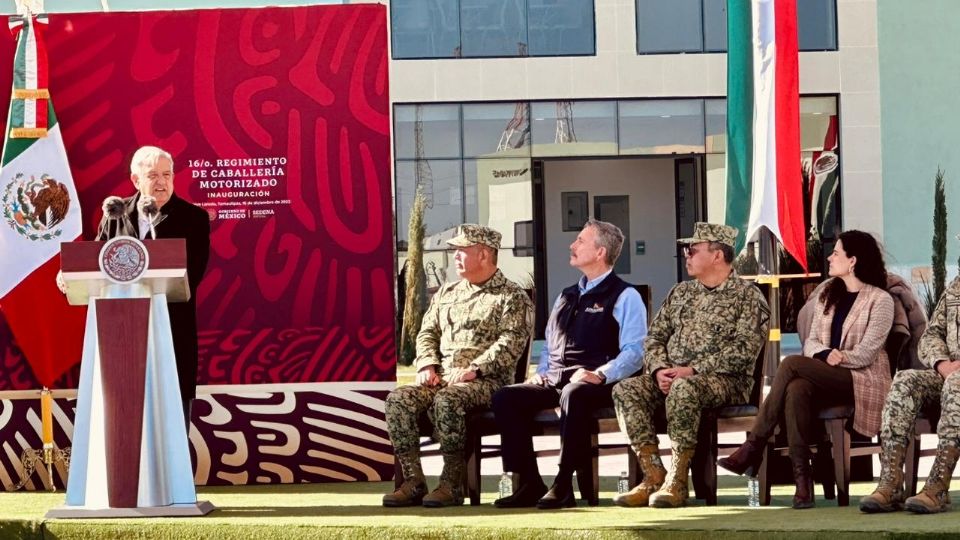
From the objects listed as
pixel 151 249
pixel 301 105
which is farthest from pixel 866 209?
pixel 151 249

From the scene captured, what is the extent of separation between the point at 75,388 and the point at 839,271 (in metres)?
3.53

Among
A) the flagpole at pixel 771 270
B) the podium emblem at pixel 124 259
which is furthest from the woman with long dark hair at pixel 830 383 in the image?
the podium emblem at pixel 124 259

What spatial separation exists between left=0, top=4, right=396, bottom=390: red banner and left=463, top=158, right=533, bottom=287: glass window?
1208 cm

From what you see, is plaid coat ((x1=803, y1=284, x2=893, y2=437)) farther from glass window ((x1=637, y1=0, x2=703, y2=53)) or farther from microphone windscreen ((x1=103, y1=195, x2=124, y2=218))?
glass window ((x1=637, y1=0, x2=703, y2=53))

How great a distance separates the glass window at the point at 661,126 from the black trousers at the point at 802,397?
13620 mm

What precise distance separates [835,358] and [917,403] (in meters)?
0.40

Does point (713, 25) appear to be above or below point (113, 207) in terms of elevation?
above

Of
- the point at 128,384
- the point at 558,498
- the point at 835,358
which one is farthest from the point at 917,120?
the point at 128,384

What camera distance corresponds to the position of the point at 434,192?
19.6 meters

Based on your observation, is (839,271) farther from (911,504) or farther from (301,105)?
(301,105)

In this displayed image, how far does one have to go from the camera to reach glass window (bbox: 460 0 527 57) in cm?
1925

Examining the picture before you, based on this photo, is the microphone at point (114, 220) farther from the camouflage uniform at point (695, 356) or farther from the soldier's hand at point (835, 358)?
the soldier's hand at point (835, 358)

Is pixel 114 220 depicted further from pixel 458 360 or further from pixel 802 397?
pixel 802 397

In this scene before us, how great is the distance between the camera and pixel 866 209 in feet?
64.8
